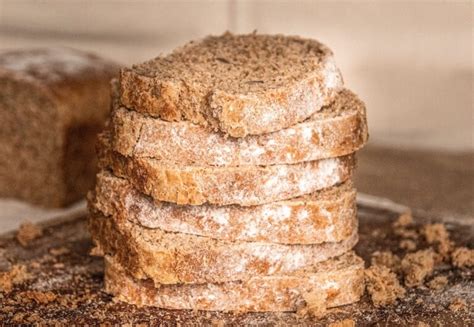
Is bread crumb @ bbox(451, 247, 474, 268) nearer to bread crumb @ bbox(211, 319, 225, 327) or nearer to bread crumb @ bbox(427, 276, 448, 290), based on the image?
bread crumb @ bbox(427, 276, 448, 290)

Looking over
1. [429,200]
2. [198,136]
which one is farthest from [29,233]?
[429,200]

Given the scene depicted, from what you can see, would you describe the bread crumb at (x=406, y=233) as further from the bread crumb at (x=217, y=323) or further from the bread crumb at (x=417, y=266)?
the bread crumb at (x=217, y=323)

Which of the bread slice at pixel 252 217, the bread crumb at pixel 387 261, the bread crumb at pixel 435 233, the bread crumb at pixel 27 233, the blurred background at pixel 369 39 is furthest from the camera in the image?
the blurred background at pixel 369 39

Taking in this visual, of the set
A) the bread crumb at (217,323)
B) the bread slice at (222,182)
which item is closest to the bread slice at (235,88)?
the bread slice at (222,182)

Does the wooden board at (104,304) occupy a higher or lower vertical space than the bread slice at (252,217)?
lower

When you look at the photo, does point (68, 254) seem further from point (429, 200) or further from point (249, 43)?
point (429, 200)

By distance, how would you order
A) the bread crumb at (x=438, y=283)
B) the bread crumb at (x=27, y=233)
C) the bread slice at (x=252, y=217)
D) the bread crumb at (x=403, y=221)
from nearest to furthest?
the bread slice at (x=252, y=217)
the bread crumb at (x=438, y=283)
the bread crumb at (x=27, y=233)
the bread crumb at (x=403, y=221)

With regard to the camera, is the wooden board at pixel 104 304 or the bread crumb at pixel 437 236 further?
the bread crumb at pixel 437 236
